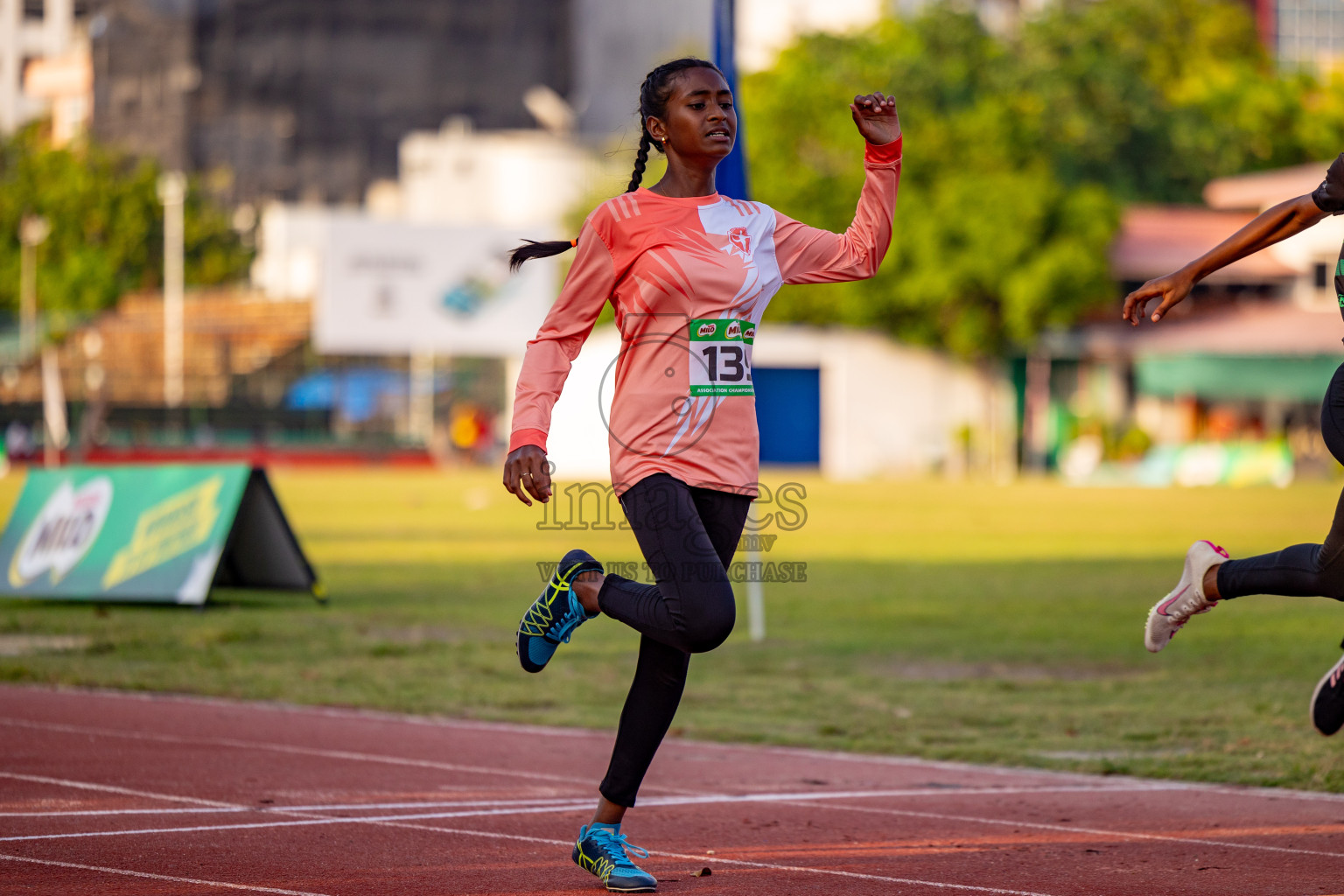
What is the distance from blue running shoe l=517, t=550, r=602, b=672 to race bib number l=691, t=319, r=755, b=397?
60cm

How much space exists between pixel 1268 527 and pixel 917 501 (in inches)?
452

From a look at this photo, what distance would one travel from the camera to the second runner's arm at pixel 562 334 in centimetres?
494

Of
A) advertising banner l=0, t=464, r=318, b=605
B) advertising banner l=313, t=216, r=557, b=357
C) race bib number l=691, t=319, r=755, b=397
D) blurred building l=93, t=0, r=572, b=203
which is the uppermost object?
blurred building l=93, t=0, r=572, b=203

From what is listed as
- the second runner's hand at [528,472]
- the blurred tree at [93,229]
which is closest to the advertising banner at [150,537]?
the second runner's hand at [528,472]

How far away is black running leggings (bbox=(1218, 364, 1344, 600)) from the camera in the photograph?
5.23 m

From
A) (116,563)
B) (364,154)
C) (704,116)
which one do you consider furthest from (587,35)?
(704,116)

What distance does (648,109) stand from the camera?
5191 mm

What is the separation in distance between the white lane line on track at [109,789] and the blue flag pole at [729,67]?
19.5ft

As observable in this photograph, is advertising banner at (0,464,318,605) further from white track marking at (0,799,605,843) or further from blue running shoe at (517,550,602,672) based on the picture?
blue running shoe at (517,550,602,672)

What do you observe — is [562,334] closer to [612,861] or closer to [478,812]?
[612,861]

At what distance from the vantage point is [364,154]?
8694 centimetres

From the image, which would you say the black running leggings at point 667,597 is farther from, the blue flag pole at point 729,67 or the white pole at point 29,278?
the white pole at point 29,278

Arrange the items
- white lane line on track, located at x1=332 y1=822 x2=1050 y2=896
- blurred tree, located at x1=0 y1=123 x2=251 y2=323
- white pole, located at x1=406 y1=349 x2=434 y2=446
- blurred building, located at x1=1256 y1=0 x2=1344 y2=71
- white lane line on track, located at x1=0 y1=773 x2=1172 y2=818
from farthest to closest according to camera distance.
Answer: blurred building, located at x1=1256 y1=0 x2=1344 y2=71 → blurred tree, located at x1=0 y1=123 x2=251 y2=323 → white pole, located at x1=406 y1=349 x2=434 y2=446 → white lane line on track, located at x1=0 y1=773 x2=1172 y2=818 → white lane line on track, located at x1=332 y1=822 x2=1050 y2=896

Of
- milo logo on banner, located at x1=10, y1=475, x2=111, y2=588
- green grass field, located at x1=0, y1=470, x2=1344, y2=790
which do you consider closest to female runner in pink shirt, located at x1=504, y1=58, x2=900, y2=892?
green grass field, located at x1=0, y1=470, x2=1344, y2=790
